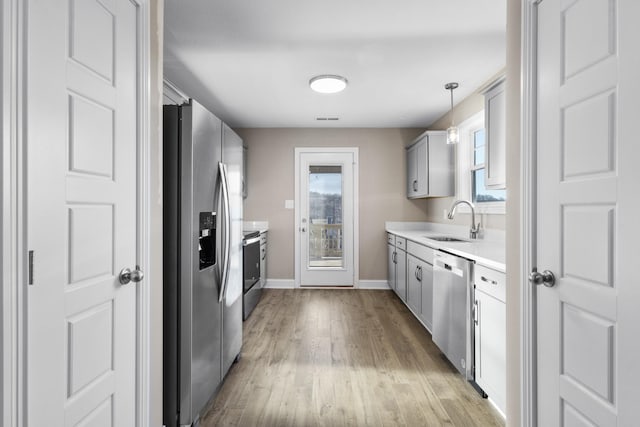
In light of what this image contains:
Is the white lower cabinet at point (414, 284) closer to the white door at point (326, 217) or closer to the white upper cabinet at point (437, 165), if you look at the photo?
the white upper cabinet at point (437, 165)

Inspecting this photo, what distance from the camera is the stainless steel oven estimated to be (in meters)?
3.58

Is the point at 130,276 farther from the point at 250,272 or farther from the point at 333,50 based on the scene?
the point at 250,272

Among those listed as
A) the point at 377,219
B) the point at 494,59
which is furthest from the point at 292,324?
the point at 494,59

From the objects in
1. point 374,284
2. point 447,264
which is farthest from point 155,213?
point 374,284

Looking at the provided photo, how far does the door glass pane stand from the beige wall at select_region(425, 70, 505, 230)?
1288mm

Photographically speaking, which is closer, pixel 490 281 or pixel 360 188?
pixel 490 281

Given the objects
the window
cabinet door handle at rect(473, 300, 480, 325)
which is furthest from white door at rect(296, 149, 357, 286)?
cabinet door handle at rect(473, 300, 480, 325)

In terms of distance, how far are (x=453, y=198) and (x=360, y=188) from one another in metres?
1.37

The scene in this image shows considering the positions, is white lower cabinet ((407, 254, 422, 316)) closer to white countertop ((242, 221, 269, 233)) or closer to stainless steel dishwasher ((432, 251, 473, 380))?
stainless steel dishwasher ((432, 251, 473, 380))

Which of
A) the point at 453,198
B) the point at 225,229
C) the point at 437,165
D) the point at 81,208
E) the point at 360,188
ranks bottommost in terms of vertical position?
the point at 225,229

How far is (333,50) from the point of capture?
103 inches

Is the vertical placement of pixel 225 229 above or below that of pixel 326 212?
below

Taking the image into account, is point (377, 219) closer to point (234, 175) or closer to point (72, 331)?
point (234, 175)

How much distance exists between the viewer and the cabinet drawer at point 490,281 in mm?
1845
